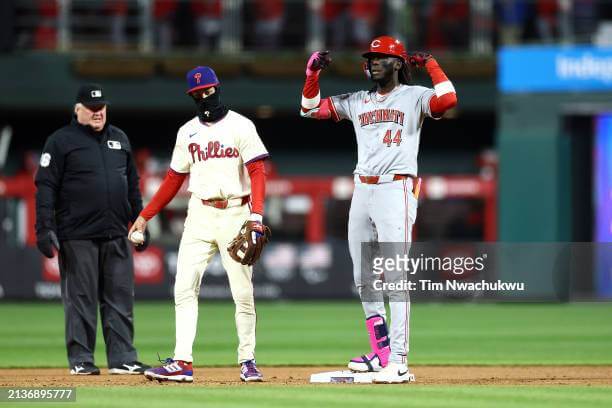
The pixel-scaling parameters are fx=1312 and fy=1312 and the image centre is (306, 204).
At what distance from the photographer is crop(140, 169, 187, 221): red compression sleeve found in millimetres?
9477

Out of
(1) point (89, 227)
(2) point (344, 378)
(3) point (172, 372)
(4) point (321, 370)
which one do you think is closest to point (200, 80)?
(1) point (89, 227)

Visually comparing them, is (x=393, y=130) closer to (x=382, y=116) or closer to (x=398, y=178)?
(x=382, y=116)

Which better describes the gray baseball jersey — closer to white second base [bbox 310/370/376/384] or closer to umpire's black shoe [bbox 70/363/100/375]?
white second base [bbox 310/370/376/384]

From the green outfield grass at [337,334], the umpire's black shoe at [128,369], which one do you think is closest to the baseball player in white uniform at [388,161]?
the umpire's black shoe at [128,369]

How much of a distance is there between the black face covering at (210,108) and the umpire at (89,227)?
1.34m

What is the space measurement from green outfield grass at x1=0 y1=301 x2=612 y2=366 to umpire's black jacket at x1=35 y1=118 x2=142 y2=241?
1623 mm

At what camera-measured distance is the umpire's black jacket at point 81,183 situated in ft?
33.9

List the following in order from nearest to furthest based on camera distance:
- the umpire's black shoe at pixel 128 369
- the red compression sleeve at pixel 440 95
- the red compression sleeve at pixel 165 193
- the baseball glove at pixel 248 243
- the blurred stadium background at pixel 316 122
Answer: the red compression sleeve at pixel 440 95
the baseball glove at pixel 248 243
the red compression sleeve at pixel 165 193
the umpire's black shoe at pixel 128 369
the blurred stadium background at pixel 316 122

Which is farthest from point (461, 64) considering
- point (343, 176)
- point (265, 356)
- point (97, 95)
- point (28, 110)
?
point (97, 95)

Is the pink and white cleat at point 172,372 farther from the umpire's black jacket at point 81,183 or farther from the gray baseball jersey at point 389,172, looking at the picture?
the umpire's black jacket at point 81,183

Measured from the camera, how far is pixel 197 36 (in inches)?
952

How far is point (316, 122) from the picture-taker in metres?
26.2

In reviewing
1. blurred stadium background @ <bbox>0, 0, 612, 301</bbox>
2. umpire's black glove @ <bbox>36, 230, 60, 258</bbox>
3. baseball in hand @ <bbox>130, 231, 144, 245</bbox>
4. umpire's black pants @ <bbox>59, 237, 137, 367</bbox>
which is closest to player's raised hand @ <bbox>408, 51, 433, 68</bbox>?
baseball in hand @ <bbox>130, 231, 144, 245</bbox>

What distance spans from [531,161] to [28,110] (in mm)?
9330
